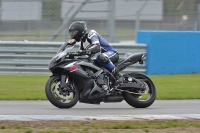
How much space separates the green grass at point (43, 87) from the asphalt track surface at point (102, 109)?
770 millimetres

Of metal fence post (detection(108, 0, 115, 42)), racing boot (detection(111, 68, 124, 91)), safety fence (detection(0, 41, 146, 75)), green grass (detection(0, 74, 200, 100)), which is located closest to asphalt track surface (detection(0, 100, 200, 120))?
racing boot (detection(111, 68, 124, 91))

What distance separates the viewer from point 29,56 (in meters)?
15.7

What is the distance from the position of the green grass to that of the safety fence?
381 mm

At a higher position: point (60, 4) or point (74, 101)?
point (60, 4)

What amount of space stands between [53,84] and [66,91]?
0.93 ft

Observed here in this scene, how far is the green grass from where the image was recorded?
459 inches

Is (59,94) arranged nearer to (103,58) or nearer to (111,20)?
(103,58)

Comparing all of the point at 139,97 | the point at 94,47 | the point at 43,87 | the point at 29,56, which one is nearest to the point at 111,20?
the point at 29,56

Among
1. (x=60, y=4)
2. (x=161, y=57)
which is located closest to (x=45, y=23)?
(x=60, y=4)

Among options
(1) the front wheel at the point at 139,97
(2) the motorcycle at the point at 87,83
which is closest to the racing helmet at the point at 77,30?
(2) the motorcycle at the point at 87,83

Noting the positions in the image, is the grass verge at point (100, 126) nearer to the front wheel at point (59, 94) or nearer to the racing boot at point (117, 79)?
the front wheel at point (59, 94)

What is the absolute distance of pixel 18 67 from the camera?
1574 cm

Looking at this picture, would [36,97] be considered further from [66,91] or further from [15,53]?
[15,53]

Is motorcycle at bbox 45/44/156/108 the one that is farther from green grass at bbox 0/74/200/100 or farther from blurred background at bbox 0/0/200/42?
blurred background at bbox 0/0/200/42
